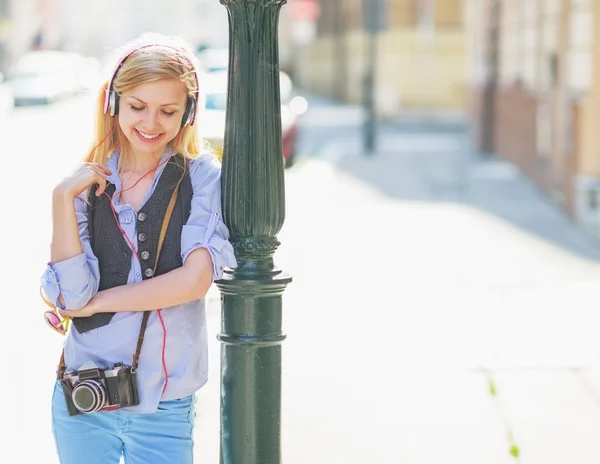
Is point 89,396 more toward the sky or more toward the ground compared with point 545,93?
more toward the ground

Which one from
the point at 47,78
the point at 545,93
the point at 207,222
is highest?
the point at 47,78

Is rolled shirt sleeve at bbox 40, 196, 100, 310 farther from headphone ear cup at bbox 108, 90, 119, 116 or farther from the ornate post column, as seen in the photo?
the ornate post column

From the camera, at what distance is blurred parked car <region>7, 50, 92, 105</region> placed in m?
36.2

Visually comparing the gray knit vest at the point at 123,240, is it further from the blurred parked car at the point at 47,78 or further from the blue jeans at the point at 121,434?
the blurred parked car at the point at 47,78

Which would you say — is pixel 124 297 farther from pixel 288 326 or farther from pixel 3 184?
pixel 3 184

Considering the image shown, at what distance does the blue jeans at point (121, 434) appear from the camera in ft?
9.78

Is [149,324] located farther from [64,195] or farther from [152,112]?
[152,112]

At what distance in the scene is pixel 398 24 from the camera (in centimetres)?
3634

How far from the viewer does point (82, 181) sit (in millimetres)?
2939

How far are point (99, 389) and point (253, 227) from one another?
0.74m

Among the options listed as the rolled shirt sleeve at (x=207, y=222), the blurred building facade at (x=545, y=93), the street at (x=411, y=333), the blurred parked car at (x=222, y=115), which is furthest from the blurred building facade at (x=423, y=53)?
the rolled shirt sleeve at (x=207, y=222)

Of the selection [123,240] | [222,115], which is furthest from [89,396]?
[222,115]

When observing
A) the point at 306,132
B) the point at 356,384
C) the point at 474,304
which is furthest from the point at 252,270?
the point at 306,132

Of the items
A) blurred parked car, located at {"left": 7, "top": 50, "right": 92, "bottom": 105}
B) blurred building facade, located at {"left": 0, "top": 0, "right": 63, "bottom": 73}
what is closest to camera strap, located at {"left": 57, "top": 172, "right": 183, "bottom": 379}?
blurred parked car, located at {"left": 7, "top": 50, "right": 92, "bottom": 105}
